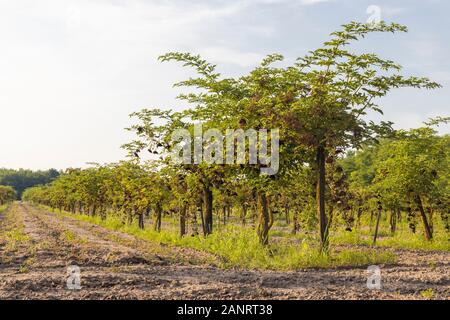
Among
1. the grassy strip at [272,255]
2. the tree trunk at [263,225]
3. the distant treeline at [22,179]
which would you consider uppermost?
the distant treeline at [22,179]

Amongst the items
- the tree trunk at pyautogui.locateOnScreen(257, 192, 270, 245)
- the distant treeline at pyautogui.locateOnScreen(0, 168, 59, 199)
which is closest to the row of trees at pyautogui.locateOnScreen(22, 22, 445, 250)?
the tree trunk at pyautogui.locateOnScreen(257, 192, 270, 245)

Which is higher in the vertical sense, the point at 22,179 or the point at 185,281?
the point at 22,179

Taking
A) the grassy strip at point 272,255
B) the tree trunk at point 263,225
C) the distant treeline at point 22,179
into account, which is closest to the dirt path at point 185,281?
the grassy strip at point 272,255

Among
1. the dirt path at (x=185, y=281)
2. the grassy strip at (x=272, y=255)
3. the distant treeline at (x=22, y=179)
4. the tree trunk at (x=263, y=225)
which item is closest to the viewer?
the dirt path at (x=185, y=281)

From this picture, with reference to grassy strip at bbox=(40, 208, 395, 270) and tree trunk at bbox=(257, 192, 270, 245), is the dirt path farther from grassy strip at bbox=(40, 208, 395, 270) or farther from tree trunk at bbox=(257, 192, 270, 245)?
tree trunk at bbox=(257, 192, 270, 245)

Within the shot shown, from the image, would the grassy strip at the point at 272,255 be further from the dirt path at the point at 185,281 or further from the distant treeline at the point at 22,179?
the distant treeline at the point at 22,179

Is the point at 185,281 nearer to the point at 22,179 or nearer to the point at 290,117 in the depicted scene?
the point at 290,117

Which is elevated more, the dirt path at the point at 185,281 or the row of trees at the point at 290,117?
the row of trees at the point at 290,117

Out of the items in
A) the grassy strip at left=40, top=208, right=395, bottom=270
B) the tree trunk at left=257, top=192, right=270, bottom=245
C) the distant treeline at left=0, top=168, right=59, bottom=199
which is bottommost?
the grassy strip at left=40, top=208, right=395, bottom=270

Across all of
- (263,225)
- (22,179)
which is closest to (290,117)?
(263,225)

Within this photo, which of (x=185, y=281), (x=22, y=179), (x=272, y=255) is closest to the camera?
(x=185, y=281)
